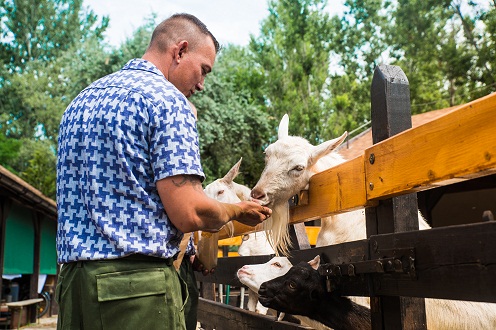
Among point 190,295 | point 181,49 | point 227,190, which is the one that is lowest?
point 190,295

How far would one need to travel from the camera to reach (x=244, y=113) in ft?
77.0

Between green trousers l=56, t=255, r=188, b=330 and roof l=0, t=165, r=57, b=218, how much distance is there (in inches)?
385

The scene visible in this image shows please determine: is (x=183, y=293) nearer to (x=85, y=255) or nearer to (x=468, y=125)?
(x=85, y=255)

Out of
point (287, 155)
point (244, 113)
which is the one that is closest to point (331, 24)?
point (244, 113)

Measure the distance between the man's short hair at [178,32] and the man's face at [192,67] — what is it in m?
0.03

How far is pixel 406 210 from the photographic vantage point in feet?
8.27

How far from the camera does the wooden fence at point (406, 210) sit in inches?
74.5

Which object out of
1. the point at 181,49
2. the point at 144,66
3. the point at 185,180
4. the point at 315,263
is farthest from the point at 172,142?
the point at 315,263

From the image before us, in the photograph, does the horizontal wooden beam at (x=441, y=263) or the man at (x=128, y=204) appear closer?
the horizontal wooden beam at (x=441, y=263)

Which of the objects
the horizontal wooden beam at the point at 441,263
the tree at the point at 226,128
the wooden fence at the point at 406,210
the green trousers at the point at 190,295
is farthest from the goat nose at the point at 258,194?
the tree at the point at 226,128

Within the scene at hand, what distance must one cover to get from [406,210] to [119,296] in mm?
1301

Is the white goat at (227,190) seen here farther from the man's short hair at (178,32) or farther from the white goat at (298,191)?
the man's short hair at (178,32)

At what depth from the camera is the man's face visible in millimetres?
2400

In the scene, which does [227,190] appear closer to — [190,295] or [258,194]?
[190,295]
